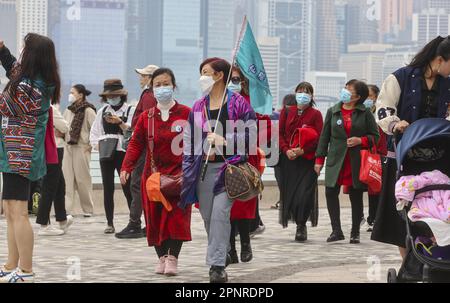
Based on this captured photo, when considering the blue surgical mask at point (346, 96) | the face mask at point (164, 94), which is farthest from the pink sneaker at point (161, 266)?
the blue surgical mask at point (346, 96)

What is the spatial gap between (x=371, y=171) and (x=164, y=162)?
138 inches

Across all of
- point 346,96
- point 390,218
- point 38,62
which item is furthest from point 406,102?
point 346,96

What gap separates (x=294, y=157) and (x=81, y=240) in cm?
228

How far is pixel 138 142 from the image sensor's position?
33.4 ft

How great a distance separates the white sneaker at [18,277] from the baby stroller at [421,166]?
94.5 inches

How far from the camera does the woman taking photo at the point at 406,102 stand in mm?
8391

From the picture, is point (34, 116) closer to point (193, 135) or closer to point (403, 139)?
point (193, 135)

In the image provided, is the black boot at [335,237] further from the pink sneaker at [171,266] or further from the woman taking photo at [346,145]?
the pink sneaker at [171,266]

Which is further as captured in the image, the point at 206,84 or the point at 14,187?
the point at 206,84

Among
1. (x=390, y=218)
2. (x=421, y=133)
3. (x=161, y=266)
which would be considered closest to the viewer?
(x=421, y=133)

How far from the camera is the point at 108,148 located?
13820mm

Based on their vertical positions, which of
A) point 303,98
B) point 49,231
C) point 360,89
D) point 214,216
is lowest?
point 49,231

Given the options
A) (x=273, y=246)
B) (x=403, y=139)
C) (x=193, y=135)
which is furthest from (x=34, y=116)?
(x=273, y=246)

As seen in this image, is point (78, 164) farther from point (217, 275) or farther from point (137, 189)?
point (217, 275)
